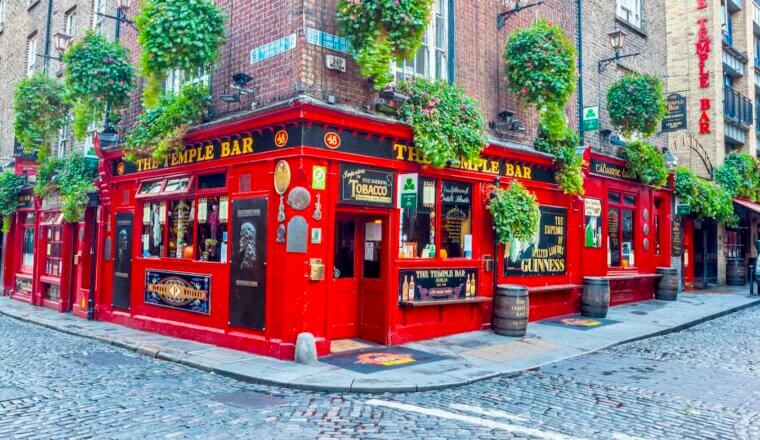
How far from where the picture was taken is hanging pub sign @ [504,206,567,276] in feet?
41.8

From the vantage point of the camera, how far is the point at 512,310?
11281mm

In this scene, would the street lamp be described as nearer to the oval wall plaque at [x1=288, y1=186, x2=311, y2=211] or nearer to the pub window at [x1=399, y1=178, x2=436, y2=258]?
the pub window at [x1=399, y1=178, x2=436, y2=258]

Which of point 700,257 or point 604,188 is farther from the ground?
point 604,188

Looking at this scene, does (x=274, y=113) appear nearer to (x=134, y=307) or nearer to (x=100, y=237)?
(x=134, y=307)

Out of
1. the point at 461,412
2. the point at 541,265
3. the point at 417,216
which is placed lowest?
the point at 461,412

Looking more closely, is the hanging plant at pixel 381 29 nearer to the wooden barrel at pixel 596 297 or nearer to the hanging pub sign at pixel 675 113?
the wooden barrel at pixel 596 297

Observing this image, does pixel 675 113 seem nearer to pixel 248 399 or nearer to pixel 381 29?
pixel 381 29

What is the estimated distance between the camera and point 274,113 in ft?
30.1

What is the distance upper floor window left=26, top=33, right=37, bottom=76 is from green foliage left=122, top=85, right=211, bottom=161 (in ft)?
39.8

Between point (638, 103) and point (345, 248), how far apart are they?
986 centimetres

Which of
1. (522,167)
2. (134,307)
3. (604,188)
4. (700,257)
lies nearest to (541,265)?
(522,167)

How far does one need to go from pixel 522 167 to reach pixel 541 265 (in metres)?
2.49

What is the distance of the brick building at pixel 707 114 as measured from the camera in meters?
22.4

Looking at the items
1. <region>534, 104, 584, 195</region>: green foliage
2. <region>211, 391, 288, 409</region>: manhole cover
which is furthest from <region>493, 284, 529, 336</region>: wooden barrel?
<region>211, 391, 288, 409</region>: manhole cover
